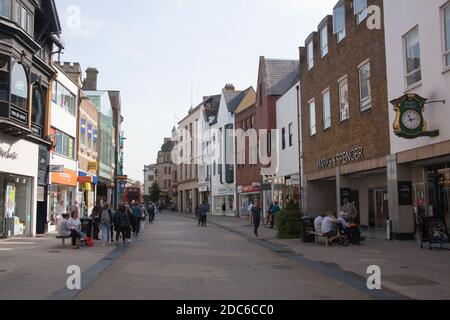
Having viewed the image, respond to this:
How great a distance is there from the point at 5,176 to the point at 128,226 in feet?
20.3

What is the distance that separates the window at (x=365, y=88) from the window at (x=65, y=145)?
1703 cm

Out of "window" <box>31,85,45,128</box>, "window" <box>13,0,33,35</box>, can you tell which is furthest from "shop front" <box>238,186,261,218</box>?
"window" <box>13,0,33,35</box>

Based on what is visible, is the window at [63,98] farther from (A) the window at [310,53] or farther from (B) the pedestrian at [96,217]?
(A) the window at [310,53]

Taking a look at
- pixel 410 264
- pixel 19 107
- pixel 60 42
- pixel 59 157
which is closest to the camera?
pixel 410 264

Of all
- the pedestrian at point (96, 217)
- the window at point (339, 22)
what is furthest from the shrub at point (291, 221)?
the window at point (339, 22)

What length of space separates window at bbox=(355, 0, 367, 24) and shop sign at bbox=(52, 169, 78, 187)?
57.2 ft

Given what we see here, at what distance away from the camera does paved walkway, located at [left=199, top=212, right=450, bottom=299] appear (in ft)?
33.3

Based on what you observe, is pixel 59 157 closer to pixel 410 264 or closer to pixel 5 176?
pixel 5 176

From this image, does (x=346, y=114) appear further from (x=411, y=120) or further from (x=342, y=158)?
(x=411, y=120)

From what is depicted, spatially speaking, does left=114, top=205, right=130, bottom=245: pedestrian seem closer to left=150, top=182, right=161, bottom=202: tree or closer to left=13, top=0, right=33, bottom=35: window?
left=13, top=0, right=33, bottom=35: window

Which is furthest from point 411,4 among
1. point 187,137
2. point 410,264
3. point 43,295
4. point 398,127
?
point 187,137

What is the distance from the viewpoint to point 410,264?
13.4m

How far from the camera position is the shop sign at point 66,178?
95.1 feet

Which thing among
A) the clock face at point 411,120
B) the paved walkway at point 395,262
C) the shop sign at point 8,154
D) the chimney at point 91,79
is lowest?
the paved walkway at point 395,262
